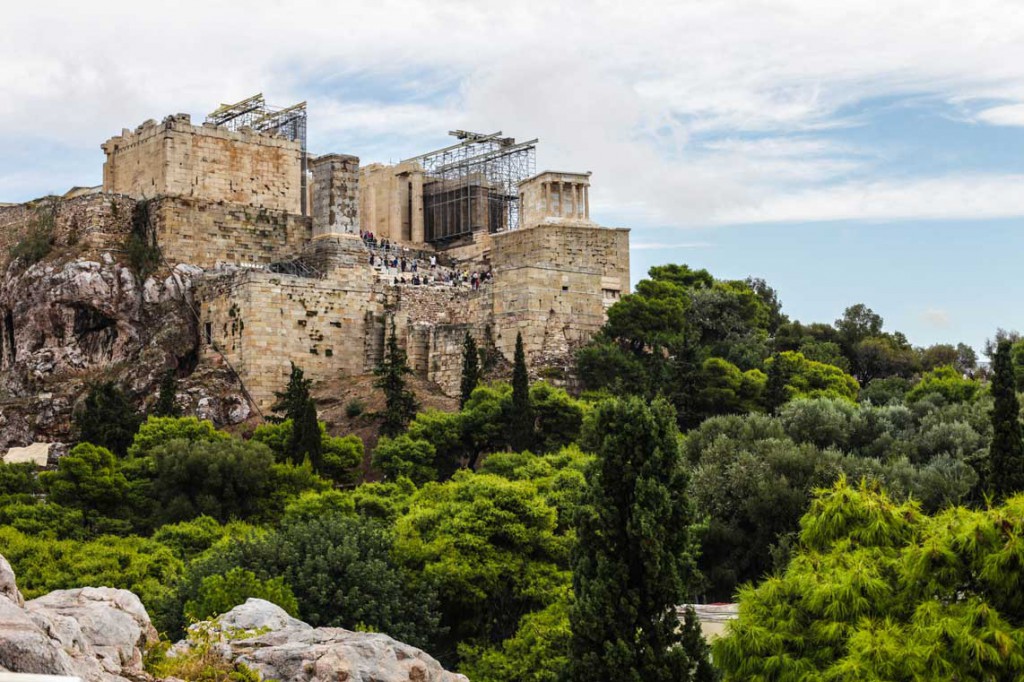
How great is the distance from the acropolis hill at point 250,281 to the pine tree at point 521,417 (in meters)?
5.74

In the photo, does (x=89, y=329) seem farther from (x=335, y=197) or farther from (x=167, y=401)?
(x=335, y=197)

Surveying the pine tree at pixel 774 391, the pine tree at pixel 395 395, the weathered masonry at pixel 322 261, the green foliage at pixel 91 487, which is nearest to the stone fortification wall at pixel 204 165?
the weathered masonry at pixel 322 261

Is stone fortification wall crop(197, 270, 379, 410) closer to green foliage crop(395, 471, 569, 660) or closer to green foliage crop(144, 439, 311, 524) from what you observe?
green foliage crop(144, 439, 311, 524)

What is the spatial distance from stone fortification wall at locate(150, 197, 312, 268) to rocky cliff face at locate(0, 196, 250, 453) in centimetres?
93

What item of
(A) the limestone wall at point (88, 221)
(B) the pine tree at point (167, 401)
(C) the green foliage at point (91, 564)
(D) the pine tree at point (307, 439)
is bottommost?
(C) the green foliage at point (91, 564)

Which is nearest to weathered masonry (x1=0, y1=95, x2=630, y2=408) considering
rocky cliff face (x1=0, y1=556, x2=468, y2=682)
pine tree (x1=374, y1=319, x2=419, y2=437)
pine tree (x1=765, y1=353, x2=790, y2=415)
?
pine tree (x1=374, y1=319, x2=419, y2=437)

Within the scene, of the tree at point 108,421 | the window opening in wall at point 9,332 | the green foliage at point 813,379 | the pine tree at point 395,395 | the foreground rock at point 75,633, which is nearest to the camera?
the foreground rock at point 75,633

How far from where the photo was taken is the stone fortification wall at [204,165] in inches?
2352

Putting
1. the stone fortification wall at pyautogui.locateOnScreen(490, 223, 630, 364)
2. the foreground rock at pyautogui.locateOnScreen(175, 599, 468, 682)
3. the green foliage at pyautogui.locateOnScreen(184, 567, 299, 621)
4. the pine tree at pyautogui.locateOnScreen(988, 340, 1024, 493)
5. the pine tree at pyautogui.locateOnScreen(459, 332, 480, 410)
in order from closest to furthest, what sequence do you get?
the foreground rock at pyautogui.locateOnScreen(175, 599, 468, 682) < the green foliage at pyautogui.locateOnScreen(184, 567, 299, 621) < the pine tree at pyautogui.locateOnScreen(988, 340, 1024, 493) < the pine tree at pyautogui.locateOnScreen(459, 332, 480, 410) < the stone fortification wall at pyautogui.locateOnScreen(490, 223, 630, 364)

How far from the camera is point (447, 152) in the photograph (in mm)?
77938

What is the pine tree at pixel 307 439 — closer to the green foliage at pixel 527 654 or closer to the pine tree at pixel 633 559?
the green foliage at pixel 527 654

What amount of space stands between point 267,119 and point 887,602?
162 ft

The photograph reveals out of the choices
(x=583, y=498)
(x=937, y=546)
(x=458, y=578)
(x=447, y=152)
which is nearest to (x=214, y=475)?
(x=458, y=578)

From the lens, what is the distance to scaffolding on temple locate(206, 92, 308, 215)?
6794cm
